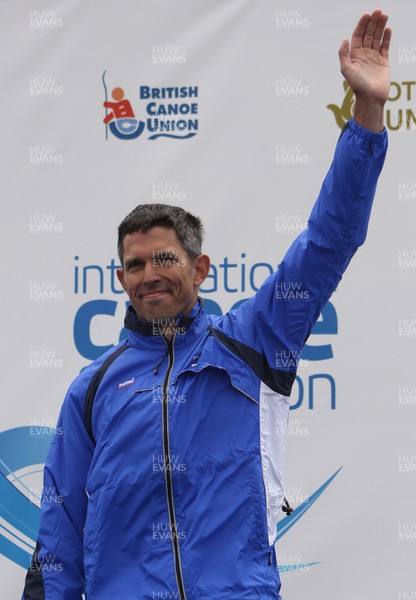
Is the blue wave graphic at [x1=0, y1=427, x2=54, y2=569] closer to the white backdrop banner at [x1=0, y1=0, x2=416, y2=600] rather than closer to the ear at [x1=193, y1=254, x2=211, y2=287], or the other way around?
the white backdrop banner at [x1=0, y1=0, x2=416, y2=600]

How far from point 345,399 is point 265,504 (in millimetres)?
1270

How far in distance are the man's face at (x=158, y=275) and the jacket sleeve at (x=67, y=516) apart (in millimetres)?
237

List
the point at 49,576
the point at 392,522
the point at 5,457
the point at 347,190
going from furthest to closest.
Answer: the point at 5,457 < the point at 392,522 < the point at 49,576 < the point at 347,190

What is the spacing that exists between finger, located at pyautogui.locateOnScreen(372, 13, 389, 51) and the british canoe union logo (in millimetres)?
1420

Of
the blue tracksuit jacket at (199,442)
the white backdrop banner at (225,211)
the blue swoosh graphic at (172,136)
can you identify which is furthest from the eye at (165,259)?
the blue swoosh graphic at (172,136)

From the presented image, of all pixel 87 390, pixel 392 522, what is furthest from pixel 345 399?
pixel 87 390

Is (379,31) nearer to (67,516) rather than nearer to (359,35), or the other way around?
(359,35)

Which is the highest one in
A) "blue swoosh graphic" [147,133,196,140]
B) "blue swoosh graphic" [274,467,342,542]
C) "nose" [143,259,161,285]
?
"blue swoosh graphic" [147,133,196,140]

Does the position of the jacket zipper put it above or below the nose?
below

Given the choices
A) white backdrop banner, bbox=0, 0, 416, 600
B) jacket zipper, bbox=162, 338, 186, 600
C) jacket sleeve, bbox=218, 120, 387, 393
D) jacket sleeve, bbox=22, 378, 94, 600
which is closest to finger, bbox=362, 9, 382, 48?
jacket sleeve, bbox=218, 120, 387, 393

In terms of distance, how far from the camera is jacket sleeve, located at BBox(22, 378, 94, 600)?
1.99m

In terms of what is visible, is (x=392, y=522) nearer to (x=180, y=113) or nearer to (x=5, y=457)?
(x=5, y=457)

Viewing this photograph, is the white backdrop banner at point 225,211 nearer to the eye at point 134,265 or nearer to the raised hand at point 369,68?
the eye at point 134,265

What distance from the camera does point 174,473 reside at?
1.81 meters
